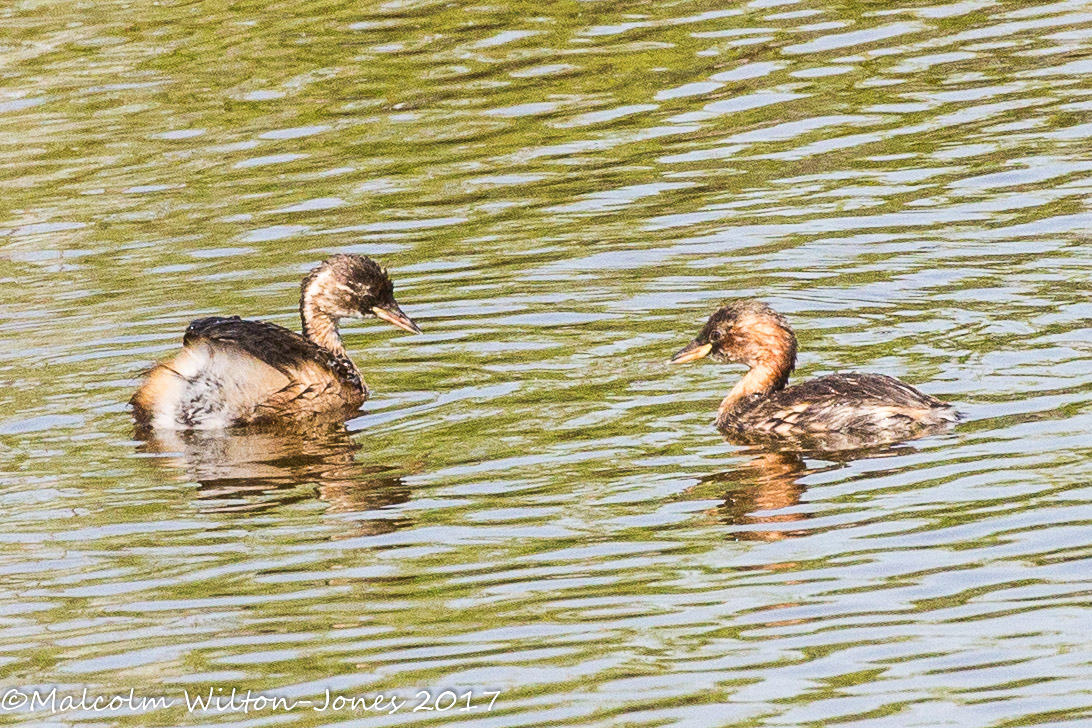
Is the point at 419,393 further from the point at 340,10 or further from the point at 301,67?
the point at 340,10

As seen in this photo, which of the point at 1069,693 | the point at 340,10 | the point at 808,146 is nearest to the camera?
the point at 1069,693

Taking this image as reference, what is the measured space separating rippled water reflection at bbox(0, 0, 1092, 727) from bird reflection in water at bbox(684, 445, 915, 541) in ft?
0.08

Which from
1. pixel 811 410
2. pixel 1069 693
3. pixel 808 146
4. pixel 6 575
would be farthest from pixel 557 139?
pixel 1069 693

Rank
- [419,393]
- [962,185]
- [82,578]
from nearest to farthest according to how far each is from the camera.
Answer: [82,578] → [419,393] → [962,185]

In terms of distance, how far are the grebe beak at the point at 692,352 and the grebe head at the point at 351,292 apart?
1.40 metres

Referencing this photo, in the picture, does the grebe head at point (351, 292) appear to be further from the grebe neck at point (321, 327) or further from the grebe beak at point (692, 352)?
the grebe beak at point (692, 352)

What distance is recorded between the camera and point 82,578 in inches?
277

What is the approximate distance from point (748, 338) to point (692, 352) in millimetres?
242

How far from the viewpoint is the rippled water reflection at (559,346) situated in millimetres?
6207

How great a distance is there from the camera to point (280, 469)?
842 cm

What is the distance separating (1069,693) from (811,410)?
296 cm

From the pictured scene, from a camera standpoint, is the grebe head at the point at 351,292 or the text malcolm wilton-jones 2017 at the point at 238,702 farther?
the grebe head at the point at 351,292

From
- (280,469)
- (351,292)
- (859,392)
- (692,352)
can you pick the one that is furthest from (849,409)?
(351,292)

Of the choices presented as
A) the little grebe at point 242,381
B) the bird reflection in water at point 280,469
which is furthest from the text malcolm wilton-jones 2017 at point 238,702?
the little grebe at point 242,381
